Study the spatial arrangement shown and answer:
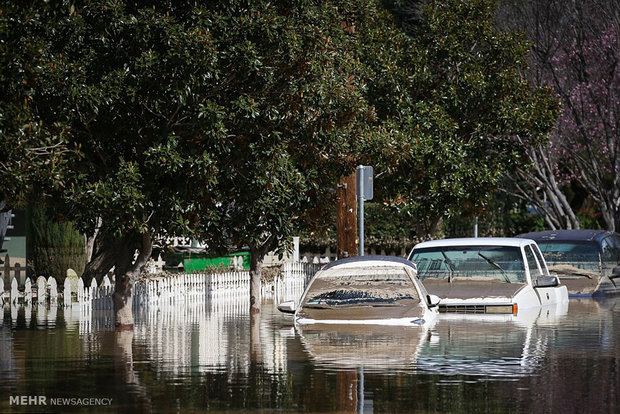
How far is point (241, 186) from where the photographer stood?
18781 mm

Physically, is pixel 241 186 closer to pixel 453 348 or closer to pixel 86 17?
pixel 86 17

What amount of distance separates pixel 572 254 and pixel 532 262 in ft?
14.6

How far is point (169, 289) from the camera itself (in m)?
28.2

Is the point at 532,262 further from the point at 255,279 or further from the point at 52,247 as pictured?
the point at 52,247

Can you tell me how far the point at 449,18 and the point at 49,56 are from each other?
1546 cm

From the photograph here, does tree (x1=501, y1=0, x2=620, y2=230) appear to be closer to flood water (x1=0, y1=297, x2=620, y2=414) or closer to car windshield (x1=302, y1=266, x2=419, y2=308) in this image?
flood water (x1=0, y1=297, x2=620, y2=414)

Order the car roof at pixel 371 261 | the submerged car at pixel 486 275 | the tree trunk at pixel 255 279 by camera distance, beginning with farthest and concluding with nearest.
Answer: the tree trunk at pixel 255 279 < the submerged car at pixel 486 275 < the car roof at pixel 371 261

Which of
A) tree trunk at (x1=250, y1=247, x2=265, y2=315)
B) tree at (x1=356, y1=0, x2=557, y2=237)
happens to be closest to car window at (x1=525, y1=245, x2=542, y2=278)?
tree trunk at (x1=250, y1=247, x2=265, y2=315)

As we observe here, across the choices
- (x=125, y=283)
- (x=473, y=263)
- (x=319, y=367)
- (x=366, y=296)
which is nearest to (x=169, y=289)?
(x=125, y=283)

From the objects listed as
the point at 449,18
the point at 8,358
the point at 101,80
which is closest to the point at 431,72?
the point at 449,18

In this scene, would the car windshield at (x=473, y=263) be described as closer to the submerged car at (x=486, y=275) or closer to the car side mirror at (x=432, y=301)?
the submerged car at (x=486, y=275)

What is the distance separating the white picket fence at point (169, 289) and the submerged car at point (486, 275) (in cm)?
796

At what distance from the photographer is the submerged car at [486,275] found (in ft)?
60.0

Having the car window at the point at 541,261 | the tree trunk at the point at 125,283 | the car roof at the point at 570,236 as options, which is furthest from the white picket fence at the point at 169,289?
the car window at the point at 541,261
